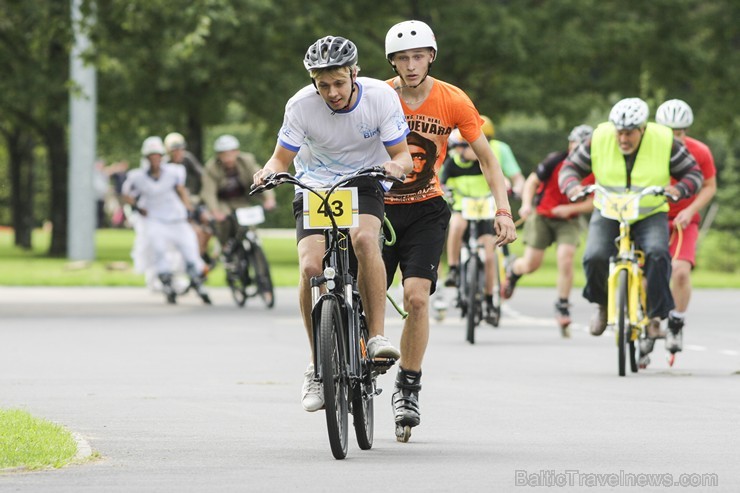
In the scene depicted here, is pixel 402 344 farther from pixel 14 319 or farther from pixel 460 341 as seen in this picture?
pixel 14 319

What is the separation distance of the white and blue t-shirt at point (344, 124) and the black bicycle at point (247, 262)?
36.2ft

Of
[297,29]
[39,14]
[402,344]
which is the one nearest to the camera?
[402,344]

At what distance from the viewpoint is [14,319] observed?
59.6ft

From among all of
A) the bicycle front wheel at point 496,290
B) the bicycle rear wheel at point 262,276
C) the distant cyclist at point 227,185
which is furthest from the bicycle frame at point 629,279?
the distant cyclist at point 227,185

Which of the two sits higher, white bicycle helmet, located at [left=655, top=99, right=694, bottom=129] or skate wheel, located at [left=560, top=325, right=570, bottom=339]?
white bicycle helmet, located at [left=655, top=99, right=694, bottom=129]

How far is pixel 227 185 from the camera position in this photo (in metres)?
19.8

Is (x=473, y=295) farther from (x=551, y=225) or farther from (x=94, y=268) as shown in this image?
(x=94, y=268)

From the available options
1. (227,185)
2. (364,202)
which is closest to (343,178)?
(364,202)

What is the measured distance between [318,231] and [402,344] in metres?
0.95

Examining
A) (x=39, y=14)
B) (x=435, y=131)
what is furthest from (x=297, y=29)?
(x=435, y=131)

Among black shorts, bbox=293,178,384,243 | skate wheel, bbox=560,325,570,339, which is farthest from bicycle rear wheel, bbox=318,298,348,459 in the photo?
skate wheel, bbox=560,325,570,339

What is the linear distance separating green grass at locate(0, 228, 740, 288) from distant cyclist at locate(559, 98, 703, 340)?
44.6 ft

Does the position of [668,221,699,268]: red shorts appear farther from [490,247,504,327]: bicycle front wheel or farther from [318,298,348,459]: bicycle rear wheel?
[318,298,348,459]: bicycle rear wheel

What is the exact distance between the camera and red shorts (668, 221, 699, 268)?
13164 mm
